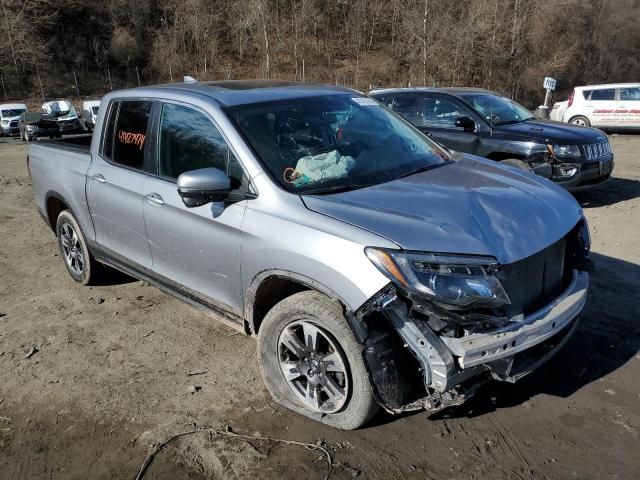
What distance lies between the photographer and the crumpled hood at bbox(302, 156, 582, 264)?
104 inches

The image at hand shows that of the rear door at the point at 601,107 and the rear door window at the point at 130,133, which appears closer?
the rear door window at the point at 130,133

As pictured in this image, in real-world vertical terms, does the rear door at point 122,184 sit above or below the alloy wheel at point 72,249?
above

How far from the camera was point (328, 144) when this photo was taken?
353 cm

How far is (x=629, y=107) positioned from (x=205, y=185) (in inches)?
724

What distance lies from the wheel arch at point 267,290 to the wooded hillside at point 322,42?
36463 mm

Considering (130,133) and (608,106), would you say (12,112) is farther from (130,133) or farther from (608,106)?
(130,133)

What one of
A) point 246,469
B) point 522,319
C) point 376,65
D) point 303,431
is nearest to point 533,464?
point 522,319

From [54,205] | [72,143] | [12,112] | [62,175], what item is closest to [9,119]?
[12,112]

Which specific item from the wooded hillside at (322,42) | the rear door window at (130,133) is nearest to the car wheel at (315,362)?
the rear door window at (130,133)

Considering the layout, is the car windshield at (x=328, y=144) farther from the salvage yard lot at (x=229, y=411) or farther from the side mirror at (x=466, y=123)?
the side mirror at (x=466, y=123)

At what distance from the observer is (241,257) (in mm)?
3184

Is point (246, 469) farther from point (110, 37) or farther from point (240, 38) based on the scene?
point (110, 37)

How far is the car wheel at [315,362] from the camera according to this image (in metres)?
2.73

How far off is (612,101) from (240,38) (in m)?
34.5
